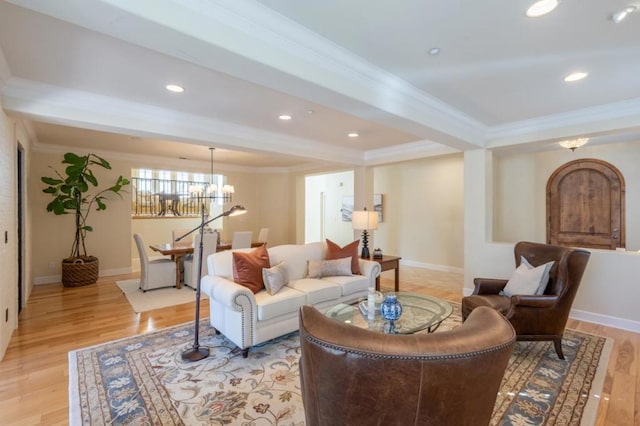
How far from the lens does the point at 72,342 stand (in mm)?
3078

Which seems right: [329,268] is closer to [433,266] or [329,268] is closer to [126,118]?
[126,118]

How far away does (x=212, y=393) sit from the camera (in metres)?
2.25

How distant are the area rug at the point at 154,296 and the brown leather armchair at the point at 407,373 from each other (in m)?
3.81

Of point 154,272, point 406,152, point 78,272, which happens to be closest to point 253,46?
point 406,152

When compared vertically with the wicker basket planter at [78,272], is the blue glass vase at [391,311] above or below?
above

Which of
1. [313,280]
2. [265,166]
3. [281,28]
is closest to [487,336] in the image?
[281,28]

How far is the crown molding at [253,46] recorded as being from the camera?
1.48 meters

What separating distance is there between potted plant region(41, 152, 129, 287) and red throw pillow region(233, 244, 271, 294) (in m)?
3.76

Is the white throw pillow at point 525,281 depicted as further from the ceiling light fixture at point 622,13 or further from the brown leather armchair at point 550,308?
the ceiling light fixture at point 622,13

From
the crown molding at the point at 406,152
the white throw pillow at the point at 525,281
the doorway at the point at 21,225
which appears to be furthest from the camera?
the crown molding at the point at 406,152

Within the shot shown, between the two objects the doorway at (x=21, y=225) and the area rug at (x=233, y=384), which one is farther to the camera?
the doorway at (x=21, y=225)

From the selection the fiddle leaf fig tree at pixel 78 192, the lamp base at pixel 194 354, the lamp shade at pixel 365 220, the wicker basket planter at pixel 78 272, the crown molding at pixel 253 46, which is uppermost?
the crown molding at pixel 253 46

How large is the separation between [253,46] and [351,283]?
2758 millimetres

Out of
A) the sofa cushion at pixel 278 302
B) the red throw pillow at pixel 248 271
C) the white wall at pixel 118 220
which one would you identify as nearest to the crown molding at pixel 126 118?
the red throw pillow at pixel 248 271
